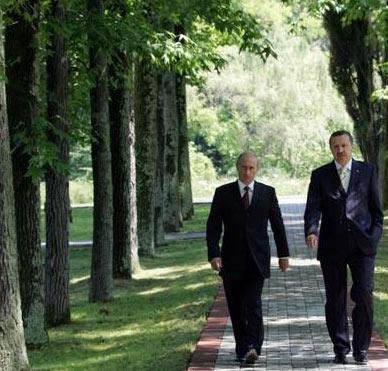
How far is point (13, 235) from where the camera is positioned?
9.32m

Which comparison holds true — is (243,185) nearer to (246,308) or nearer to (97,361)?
(246,308)

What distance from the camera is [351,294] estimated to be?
9.49m

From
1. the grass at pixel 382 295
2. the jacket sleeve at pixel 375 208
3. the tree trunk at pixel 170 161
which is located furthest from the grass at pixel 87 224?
the jacket sleeve at pixel 375 208

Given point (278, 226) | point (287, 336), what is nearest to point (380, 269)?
point (287, 336)

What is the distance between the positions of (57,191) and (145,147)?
806 cm

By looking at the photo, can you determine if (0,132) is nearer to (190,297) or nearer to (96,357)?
(96,357)

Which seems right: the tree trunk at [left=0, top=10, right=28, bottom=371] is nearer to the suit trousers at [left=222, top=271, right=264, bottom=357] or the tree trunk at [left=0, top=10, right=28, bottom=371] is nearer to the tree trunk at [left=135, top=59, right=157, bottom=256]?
the suit trousers at [left=222, top=271, right=264, bottom=357]

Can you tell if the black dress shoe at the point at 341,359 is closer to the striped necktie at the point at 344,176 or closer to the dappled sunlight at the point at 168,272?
the striped necktie at the point at 344,176

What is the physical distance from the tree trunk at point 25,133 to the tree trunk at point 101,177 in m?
2.94

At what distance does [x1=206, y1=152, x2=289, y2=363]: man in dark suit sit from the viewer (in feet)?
31.7

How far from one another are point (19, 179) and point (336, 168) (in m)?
4.49

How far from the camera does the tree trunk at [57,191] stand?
14078mm

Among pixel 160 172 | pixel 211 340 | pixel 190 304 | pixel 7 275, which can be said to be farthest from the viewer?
pixel 160 172

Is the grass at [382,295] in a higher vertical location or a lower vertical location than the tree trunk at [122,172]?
lower
